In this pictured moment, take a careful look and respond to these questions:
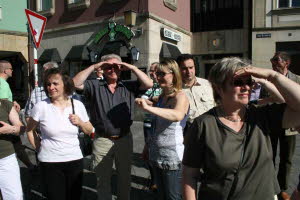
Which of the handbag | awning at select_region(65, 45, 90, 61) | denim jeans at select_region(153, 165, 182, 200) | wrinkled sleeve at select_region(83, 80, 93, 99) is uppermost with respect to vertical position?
awning at select_region(65, 45, 90, 61)

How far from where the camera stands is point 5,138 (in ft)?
9.32

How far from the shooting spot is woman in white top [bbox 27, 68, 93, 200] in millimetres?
2729

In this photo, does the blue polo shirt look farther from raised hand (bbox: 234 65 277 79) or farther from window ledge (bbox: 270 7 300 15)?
window ledge (bbox: 270 7 300 15)

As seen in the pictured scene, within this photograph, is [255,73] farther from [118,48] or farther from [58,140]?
[118,48]

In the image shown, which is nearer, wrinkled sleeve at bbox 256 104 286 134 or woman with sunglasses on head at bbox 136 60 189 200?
wrinkled sleeve at bbox 256 104 286 134

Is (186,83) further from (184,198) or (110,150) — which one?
(184,198)

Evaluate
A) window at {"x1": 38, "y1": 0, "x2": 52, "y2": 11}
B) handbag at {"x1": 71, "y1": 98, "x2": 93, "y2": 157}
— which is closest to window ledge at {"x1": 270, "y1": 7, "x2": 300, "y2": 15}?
window at {"x1": 38, "y1": 0, "x2": 52, "y2": 11}

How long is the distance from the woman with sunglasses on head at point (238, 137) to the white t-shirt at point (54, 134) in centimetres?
144

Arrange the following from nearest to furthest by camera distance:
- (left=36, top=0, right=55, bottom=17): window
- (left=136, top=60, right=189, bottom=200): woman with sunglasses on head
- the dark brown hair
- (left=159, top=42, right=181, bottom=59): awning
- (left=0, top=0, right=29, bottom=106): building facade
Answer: (left=136, top=60, right=189, bottom=200): woman with sunglasses on head → the dark brown hair → (left=159, top=42, right=181, bottom=59): awning → (left=36, top=0, right=55, bottom=17): window → (left=0, top=0, right=29, bottom=106): building facade

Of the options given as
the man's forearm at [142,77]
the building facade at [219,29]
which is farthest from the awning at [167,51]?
the man's forearm at [142,77]

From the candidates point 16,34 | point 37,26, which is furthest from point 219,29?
point 37,26

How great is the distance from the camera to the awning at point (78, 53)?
42.5 feet

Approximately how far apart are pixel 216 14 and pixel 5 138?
1461cm

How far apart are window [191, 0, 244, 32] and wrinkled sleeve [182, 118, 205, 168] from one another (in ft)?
47.9
